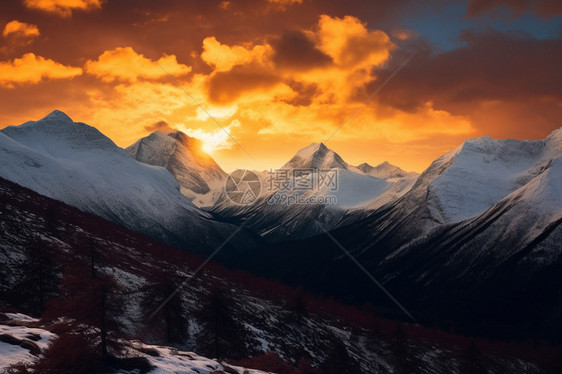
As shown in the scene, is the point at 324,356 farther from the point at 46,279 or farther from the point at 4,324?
the point at 4,324

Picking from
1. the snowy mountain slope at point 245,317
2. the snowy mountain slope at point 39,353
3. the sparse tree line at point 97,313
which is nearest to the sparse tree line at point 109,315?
the sparse tree line at point 97,313

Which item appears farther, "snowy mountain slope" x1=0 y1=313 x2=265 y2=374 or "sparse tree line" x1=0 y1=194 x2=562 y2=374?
"sparse tree line" x1=0 y1=194 x2=562 y2=374

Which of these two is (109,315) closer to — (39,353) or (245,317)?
(39,353)

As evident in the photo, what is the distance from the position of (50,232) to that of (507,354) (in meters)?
136

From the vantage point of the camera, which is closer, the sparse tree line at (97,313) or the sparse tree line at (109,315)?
the sparse tree line at (97,313)

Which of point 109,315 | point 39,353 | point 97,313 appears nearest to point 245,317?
point 109,315

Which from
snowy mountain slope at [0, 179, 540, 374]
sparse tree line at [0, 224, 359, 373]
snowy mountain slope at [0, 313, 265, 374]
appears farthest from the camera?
snowy mountain slope at [0, 179, 540, 374]

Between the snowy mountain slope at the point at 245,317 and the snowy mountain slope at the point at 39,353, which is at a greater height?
the snowy mountain slope at the point at 39,353

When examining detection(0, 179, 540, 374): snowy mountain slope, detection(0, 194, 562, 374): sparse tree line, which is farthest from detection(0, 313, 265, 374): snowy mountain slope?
detection(0, 179, 540, 374): snowy mountain slope

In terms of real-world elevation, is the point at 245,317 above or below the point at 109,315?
below

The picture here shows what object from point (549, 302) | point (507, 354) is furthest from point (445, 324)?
point (507, 354)

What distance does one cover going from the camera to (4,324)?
3334cm

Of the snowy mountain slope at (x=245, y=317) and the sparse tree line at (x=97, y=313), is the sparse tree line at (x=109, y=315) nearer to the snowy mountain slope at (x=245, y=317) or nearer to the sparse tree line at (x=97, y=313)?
the sparse tree line at (x=97, y=313)

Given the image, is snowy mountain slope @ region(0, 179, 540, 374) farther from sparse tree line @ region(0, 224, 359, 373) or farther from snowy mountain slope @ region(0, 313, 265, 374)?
snowy mountain slope @ region(0, 313, 265, 374)
